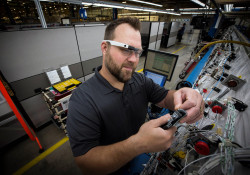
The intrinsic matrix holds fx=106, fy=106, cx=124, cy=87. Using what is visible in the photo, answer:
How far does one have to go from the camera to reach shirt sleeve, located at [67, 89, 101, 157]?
0.76 meters

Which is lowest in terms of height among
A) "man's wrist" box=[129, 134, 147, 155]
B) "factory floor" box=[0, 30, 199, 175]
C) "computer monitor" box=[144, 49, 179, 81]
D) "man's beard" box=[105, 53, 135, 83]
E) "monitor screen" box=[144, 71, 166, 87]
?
"factory floor" box=[0, 30, 199, 175]

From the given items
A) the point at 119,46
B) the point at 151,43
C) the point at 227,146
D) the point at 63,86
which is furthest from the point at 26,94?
the point at 151,43

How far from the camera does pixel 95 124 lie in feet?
2.90

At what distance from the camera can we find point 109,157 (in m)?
0.68

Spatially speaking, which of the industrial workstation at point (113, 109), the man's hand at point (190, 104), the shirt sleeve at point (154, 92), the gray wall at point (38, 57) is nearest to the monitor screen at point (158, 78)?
the industrial workstation at point (113, 109)

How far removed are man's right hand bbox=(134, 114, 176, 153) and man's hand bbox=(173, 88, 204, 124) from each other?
0.70 feet

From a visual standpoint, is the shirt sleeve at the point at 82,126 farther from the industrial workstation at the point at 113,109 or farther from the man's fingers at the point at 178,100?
the man's fingers at the point at 178,100

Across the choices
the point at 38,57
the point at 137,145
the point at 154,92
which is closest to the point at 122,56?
the point at 154,92

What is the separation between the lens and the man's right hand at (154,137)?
0.59m

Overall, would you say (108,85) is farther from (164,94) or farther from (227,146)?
(227,146)

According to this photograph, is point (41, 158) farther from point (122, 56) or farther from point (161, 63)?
point (161, 63)

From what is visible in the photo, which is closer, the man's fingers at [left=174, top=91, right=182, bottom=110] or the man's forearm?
the man's forearm

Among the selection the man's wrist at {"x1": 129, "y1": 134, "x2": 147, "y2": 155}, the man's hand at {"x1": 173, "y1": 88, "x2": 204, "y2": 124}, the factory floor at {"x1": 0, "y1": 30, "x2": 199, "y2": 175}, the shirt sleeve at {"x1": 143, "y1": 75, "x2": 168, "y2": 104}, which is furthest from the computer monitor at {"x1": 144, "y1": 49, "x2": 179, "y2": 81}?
the factory floor at {"x1": 0, "y1": 30, "x2": 199, "y2": 175}

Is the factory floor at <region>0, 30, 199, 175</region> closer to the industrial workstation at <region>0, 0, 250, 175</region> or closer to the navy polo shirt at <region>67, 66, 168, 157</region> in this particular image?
the industrial workstation at <region>0, 0, 250, 175</region>
